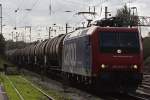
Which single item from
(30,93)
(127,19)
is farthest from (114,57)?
(127,19)

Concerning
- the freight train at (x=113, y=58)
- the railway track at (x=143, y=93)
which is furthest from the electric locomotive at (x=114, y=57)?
the railway track at (x=143, y=93)

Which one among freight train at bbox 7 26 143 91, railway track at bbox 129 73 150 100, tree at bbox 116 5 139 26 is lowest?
railway track at bbox 129 73 150 100

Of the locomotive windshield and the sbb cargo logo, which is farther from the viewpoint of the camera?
the sbb cargo logo

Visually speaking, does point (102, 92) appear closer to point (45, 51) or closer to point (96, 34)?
point (96, 34)

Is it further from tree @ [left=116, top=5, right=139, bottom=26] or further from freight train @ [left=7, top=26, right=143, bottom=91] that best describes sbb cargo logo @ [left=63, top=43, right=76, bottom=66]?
freight train @ [left=7, top=26, right=143, bottom=91]

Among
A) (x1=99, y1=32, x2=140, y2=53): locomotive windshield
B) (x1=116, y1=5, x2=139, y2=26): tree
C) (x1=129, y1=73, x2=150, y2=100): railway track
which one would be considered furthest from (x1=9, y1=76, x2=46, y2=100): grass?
(x1=116, y1=5, x2=139, y2=26): tree

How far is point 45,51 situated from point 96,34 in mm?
22777

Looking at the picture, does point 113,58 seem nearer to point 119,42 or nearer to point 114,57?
point 114,57

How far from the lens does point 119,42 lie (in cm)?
2411

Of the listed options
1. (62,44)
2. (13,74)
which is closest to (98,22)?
(62,44)

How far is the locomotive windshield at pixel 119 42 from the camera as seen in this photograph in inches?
942

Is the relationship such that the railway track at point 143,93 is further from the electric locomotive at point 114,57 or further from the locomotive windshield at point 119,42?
the locomotive windshield at point 119,42

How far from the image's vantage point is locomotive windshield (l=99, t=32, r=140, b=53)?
23.9 metres

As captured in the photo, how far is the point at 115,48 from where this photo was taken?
23953 millimetres
